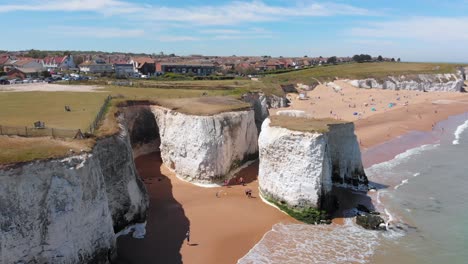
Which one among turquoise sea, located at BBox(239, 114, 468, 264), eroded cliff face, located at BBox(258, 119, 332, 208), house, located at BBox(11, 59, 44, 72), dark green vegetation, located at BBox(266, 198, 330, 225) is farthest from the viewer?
house, located at BBox(11, 59, 44, 72)

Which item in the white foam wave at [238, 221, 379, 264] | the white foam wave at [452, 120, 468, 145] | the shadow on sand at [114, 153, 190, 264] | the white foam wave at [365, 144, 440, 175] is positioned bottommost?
the white foam wave at [238, 221, 379, 264]

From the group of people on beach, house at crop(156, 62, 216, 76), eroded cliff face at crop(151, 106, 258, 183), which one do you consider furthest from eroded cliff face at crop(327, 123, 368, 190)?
house at crop(156, 62, 216, 76)

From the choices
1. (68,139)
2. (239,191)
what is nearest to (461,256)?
(239,191)

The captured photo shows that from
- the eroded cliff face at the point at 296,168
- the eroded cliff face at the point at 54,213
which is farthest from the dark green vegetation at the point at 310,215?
Answer: the eroded cliff face at the point at 54,213

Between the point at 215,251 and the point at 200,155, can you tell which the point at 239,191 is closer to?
the point at 200,155

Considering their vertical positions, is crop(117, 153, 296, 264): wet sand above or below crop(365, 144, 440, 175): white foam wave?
below

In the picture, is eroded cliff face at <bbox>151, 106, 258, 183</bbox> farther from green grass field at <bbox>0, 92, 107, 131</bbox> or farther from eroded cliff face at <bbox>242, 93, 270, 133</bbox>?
eroded cliff face at <bbox>242, 93, 270, 133</bbox>

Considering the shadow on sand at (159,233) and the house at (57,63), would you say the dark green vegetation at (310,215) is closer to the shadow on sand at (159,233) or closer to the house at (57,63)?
the shadow on sand at (159,233)

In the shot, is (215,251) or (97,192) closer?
(97,192)
